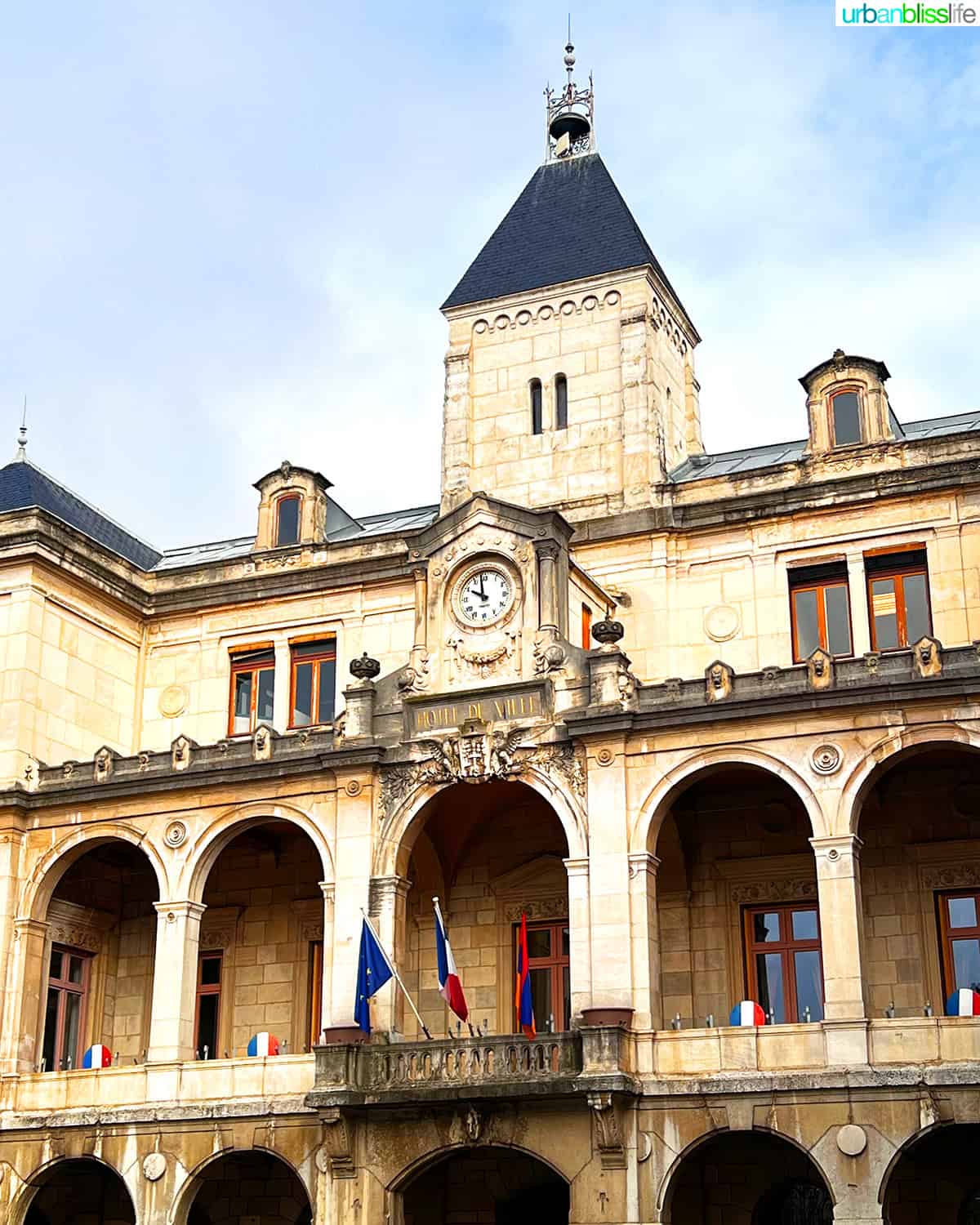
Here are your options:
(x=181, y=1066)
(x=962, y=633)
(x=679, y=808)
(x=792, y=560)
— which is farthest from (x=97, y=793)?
(x=962, y=633)

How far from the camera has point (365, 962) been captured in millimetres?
28188

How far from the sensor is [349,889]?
29.8 metres

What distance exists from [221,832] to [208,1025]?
5.10 m

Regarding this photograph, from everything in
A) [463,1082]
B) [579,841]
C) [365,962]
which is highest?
[579,841]

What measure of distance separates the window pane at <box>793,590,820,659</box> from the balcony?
9377mm

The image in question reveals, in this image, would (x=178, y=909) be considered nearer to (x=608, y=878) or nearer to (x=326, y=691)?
(x=326, y=691)

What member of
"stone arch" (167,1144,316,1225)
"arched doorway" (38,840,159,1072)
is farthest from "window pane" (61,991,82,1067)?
"stone arch" (167,1144,316,1225)

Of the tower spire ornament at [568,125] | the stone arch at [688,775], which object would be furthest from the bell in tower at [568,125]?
the stone arch at [688,775]

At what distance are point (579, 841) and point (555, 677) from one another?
118 inches

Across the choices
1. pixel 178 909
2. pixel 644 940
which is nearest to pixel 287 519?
pixel 178 909

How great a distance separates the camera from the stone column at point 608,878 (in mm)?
27328

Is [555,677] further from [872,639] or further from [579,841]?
[872,639]

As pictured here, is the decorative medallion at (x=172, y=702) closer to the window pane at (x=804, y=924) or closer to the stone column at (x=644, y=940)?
the stone column at (x=644, y=940)

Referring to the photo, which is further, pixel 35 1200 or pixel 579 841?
pixel 35 1200
